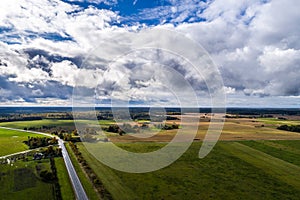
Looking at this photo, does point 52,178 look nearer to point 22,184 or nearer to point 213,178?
point 22,184

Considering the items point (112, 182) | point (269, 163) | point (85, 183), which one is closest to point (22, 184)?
point (85, 183)

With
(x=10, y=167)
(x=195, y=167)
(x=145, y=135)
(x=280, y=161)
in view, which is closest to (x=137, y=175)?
(x=195, y=167)

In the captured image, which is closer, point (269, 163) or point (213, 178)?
point (213, 178)

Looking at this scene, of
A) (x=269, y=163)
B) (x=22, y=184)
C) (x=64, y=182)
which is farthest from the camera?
(x=269, y=163)

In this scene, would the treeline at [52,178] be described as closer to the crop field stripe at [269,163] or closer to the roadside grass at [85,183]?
the roadside grass at [85,183]

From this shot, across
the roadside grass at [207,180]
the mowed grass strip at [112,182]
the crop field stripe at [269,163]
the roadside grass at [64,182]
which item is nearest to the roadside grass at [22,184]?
the roadside grass at [64,182]

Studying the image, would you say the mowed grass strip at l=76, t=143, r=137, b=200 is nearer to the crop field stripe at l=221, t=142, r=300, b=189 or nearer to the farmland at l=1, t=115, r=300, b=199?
the farmland at l=1, t=115, r=300, b=199

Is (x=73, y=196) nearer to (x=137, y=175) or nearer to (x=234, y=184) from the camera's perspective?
(x=137, y=175)

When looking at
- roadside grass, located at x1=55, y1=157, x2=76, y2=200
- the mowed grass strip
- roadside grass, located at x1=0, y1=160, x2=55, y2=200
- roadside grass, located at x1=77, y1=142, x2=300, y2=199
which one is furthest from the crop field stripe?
roadside grass, located at x1=0, y1=160, x2=55, y2=200
